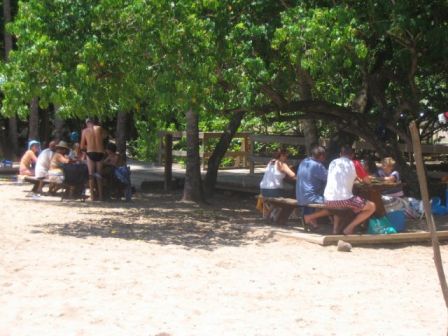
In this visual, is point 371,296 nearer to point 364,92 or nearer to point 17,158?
point 364,92

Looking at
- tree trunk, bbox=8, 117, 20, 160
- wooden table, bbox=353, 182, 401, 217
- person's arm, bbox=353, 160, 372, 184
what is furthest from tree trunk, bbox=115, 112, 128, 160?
tree trunk, bbox=8, 117, 20, 160

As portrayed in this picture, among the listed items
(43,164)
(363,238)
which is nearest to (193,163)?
(43,164)

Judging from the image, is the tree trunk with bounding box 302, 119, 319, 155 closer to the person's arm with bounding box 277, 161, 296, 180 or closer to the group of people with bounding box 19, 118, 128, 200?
the person's arm with bounding box 277, 161, 296, 180

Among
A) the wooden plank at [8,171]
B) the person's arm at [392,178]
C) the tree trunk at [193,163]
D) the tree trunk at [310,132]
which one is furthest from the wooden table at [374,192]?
the wooden plank at [8,171]

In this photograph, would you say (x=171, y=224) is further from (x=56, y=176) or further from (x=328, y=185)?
(x=56, y=176)

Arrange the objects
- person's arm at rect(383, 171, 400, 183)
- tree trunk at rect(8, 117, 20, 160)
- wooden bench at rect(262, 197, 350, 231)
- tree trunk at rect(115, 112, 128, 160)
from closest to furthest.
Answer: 1. wooden bench at rect(262, 197, 350, 231)
2. person's arm at rect(383, 171, 400, 183)
3. tree trunk at rect(115, 112, 128, 160)
4. tree trunk at rect(8, 117, 20, 160)

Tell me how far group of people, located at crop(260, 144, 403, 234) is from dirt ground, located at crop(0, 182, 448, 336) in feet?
2.11

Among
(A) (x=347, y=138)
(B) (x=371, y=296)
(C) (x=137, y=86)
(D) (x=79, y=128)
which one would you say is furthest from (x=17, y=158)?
(B) (x=371, y=296)

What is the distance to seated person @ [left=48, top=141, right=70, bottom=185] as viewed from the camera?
14.6m

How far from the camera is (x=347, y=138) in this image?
48.4 ft

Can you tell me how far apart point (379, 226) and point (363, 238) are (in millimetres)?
688

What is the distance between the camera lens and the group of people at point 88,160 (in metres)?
14.2

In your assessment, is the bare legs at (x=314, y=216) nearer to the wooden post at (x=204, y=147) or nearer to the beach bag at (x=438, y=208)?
the beach bag at (x=438, y=208)

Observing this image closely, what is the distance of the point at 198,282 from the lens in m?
7.80
